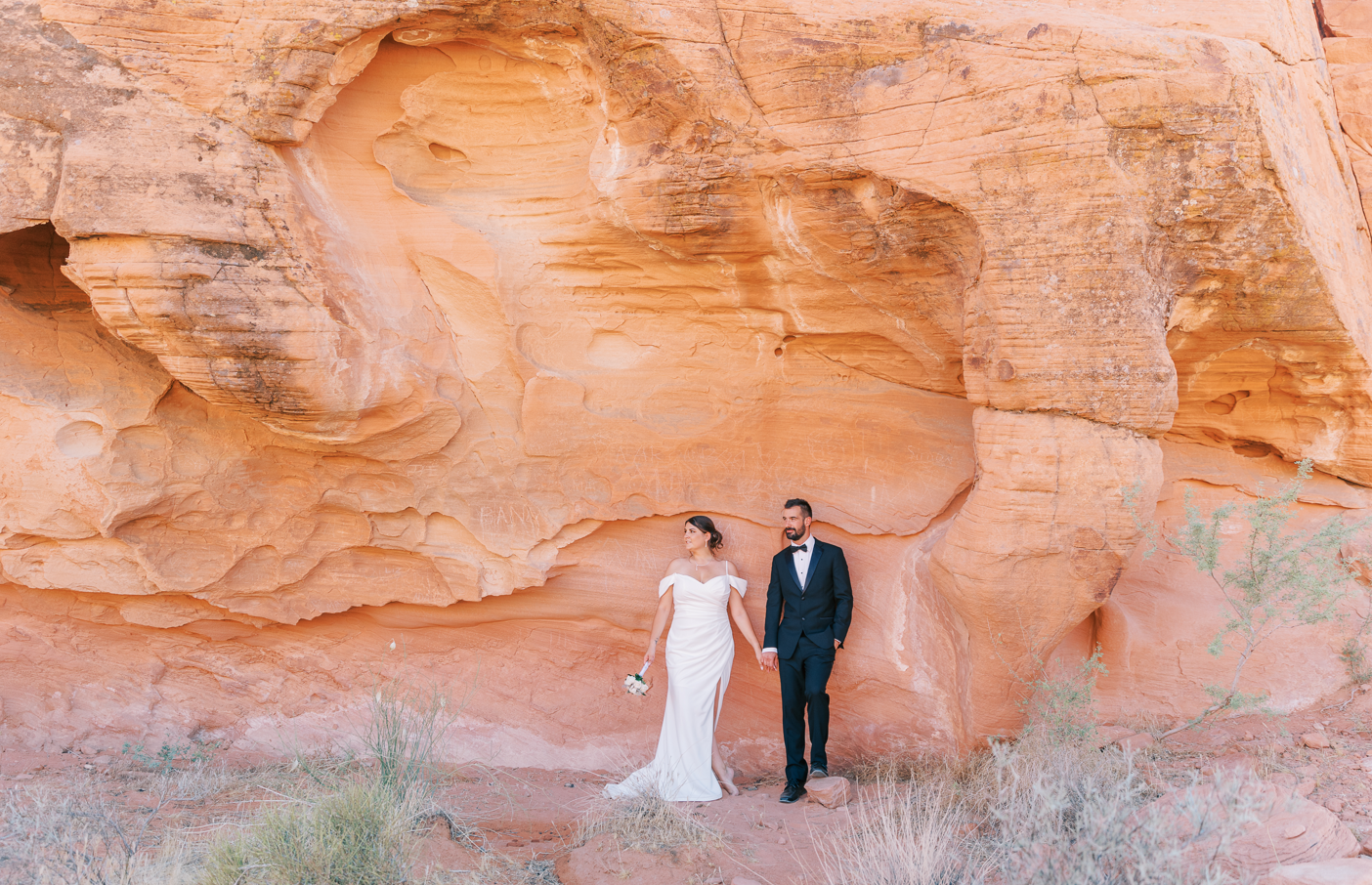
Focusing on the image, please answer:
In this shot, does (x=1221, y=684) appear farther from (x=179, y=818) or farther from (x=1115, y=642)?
(x=179, y=818)

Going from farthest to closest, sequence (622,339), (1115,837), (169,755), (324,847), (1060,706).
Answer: (169,755) → (622,339) → (1060,706) → (324,847) → (1115,837)

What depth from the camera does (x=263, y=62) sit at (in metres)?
4.27

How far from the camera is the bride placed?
A: 15.9 feet

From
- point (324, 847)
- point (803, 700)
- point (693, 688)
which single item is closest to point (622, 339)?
point (693, 688)

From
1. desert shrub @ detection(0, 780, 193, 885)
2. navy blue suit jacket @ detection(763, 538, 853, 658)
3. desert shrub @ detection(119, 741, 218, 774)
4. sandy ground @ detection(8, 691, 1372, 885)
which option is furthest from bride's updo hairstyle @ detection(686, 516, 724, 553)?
desert shrub @ detection(119, 741, 218, 774)

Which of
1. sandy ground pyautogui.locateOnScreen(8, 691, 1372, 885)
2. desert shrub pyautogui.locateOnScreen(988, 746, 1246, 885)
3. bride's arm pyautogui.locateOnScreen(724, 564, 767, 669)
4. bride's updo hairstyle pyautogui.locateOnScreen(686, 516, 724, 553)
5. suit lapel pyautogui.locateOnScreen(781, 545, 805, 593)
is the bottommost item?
sandy ground pyautogui.locateOnScreen(8, 691, 1372, 885)

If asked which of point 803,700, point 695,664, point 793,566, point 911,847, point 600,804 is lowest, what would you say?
point 600,804

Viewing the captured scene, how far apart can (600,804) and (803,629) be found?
141 cm

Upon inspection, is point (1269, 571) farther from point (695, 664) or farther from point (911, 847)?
point (695, 664)

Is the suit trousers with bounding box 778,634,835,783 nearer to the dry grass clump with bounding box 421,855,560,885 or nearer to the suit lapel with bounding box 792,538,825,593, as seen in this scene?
the suit lapel with bounding box 792,538,825,593

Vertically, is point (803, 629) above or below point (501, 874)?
above

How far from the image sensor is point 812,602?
15.9 feet

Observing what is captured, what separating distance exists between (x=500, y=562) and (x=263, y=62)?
2.96 metres

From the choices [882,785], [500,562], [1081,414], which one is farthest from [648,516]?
[1081,414]
